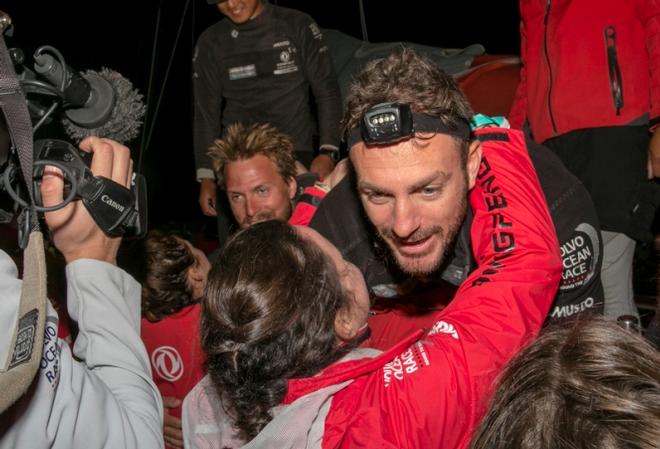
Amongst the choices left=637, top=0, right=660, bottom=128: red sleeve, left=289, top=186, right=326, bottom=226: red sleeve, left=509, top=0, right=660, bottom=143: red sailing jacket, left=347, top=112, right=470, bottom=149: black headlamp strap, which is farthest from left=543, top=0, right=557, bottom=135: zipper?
left=289, top=186, right=326, bottom=226: red sleeve

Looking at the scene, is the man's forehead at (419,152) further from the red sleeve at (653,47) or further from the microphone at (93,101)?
the red sleeve at (653,47)

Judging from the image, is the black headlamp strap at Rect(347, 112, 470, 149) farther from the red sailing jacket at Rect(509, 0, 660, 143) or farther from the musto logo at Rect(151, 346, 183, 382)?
the musto logo at Rect(151, 346, 183, 382)

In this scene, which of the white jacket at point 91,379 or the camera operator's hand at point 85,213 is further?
the camera operator's hand at point 85,213

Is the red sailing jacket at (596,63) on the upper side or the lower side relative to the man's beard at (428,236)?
upper

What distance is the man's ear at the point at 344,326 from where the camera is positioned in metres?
1.54

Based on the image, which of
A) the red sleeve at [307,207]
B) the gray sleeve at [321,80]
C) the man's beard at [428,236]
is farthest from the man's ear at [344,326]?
the gray sleeve at [321,80]

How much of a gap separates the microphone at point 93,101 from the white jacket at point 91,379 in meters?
0.32

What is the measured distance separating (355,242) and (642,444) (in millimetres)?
1430

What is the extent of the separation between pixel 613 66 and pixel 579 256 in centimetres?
81

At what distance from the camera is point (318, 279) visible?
5.01ft

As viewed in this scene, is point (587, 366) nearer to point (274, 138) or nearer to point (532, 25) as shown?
point (532, 25)

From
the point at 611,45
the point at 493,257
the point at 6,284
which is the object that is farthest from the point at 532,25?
the point at 6,284

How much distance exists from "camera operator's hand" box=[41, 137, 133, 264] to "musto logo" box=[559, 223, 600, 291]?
1.22 meters

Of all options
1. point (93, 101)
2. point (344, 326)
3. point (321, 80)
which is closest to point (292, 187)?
point (321, 80)
